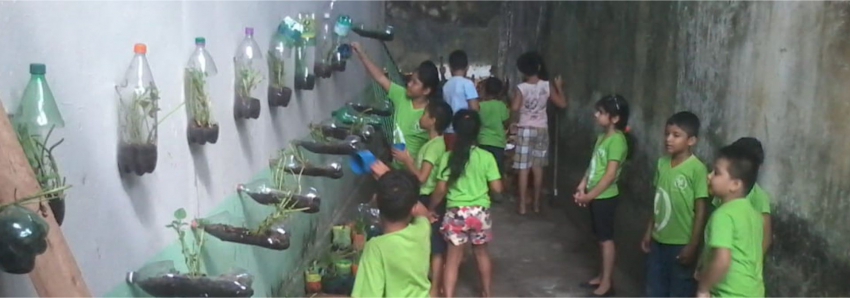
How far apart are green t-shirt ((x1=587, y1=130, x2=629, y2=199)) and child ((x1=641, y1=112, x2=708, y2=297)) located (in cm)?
47

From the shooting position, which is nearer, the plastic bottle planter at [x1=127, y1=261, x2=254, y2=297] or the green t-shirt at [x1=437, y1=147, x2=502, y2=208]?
the plastic bottle planter at [x1=127, y1=261, x2=254, y2=297]

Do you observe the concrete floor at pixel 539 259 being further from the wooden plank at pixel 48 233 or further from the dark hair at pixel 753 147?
the wooden plank at pixel 48 233

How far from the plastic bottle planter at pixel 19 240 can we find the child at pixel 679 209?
8.19 feet

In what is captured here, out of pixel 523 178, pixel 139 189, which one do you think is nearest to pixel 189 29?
pixel 139 189

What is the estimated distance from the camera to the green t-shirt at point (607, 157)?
3811 millimetres

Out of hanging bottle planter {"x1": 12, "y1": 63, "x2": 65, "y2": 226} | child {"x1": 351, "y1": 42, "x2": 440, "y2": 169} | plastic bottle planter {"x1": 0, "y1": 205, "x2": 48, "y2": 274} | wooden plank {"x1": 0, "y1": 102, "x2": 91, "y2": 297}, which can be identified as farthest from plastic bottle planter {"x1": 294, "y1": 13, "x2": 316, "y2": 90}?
plastic bottle planter {"x1": 0, "y1": 205, "x2": 48, "y2": 274}

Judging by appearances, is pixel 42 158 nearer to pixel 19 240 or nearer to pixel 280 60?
pixel 19 240

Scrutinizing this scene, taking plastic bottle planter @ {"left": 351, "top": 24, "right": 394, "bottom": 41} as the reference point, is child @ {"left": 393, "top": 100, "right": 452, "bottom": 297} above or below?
below

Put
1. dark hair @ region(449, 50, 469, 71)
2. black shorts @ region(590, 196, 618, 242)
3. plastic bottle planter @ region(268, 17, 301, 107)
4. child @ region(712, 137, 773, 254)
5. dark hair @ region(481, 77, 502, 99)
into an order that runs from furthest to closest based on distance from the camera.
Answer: dark hair @ region(481, 77, 502, 99) < dark hair @ region(449, 50, 469, 71) < black shorts @ region(590, 196, 618, 242) < plastic bottle planter @ region(268, 17, 301, 107) < child @ region(712, 137, 773, 254)

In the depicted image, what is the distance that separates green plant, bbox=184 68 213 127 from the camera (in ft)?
7.95

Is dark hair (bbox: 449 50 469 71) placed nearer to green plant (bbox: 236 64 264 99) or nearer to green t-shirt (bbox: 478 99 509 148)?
green t-shirt (bbox: 478 99 509 148)

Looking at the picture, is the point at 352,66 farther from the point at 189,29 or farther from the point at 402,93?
the point at 189,29

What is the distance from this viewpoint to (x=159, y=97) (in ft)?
7.14

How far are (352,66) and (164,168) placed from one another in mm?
3212
